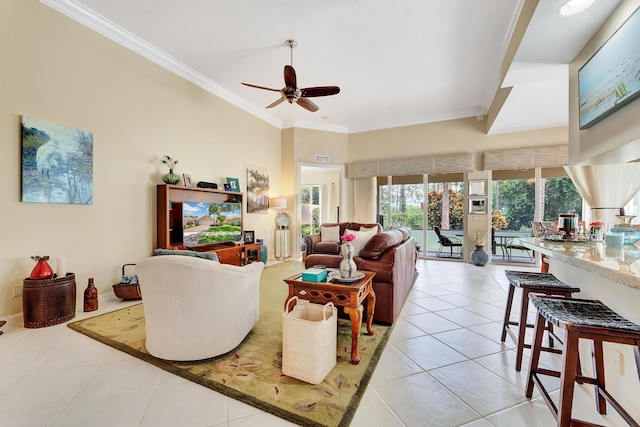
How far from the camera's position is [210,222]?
4.54m

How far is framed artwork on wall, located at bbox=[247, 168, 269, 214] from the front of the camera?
5730 mm

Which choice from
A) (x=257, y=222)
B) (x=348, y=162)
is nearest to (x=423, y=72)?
(x=348, y=162)

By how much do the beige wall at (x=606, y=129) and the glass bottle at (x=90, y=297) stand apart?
4883mm

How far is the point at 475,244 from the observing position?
19.6 feet

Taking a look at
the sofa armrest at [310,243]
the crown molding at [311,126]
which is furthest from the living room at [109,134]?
the sofa armrest at [310,243]

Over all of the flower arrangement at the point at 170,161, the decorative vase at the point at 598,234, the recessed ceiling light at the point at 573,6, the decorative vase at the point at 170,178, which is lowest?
the decorative vase at the point at 598,234

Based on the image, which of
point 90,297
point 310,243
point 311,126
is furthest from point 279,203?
point 90,297

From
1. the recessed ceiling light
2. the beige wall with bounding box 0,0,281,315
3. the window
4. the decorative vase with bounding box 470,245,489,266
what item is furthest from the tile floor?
the window

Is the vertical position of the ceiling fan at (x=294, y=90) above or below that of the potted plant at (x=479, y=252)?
above

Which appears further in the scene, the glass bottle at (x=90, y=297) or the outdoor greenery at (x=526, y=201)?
the outdoor greenery at (x=526, y=201)

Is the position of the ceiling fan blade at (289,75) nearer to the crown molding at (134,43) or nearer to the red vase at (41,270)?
the crown molding at (134,43)

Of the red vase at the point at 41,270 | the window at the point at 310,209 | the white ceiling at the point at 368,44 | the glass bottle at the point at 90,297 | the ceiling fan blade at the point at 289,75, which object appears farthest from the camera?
the window at the point at 310,209

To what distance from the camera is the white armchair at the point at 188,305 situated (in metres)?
1.91

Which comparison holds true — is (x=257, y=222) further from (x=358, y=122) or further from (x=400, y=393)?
(x=400, y=393)
